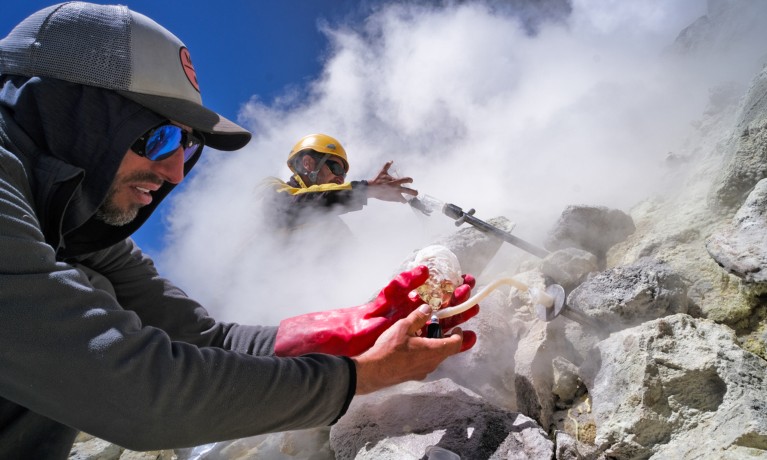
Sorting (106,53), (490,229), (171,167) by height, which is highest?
(490,229)

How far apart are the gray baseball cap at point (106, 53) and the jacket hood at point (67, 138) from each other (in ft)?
0.18

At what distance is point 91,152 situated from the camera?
1.77 meters

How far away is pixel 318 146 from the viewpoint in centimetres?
764

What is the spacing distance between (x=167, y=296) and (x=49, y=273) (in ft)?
4.94

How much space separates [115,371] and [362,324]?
138cm

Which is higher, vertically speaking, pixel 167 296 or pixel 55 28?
pixel 55 28

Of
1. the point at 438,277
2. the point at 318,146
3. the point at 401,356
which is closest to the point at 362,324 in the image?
the point at 438,277

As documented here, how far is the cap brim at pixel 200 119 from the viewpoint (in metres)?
1.93

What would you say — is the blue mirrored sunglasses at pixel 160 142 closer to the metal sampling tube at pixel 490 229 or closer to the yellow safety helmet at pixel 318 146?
the metal sampling tube at pixel 490 229

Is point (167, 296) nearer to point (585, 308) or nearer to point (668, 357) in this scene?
point (585, 308)

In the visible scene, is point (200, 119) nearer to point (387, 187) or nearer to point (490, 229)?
point (490, 229)

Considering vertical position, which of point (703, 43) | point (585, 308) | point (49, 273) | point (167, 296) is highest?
point (703, 43)

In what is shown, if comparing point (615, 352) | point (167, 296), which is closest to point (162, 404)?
point (167, 296)

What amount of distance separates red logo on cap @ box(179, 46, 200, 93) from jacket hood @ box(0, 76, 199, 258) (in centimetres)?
35
